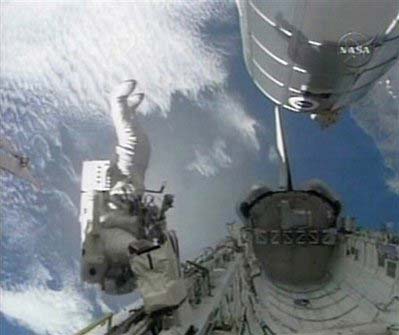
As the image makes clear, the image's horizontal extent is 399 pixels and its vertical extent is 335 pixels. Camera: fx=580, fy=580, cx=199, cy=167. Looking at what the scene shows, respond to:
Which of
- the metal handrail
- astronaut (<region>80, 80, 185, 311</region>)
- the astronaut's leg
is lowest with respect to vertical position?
the metal handrail

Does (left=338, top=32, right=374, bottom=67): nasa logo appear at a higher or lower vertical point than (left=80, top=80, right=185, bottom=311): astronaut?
higher

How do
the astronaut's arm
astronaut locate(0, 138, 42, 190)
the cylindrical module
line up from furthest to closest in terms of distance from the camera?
astronaut locate(0, 138, 42, 190) < the astronaut's arm < the cylindrical module

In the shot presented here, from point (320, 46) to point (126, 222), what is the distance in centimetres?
91

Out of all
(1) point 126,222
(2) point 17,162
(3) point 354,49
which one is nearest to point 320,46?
(3) point 354,49

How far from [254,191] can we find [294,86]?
40.5 inches

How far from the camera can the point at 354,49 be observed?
2000mm

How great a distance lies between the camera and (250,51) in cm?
242

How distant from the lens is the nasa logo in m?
1.90

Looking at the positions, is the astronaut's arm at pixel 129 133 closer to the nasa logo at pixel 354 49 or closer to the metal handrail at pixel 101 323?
the metal handrail at pixel 101 323

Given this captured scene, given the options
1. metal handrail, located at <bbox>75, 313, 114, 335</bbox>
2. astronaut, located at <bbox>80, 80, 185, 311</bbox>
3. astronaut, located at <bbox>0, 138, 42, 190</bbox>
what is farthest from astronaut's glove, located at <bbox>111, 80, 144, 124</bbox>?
metal handrail, located at <bbox>75, 313, 114, 335</bbox>

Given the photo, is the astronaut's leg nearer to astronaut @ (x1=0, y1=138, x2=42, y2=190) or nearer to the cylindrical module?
the cylindrical module

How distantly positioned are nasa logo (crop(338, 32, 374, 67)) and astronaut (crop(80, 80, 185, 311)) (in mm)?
790

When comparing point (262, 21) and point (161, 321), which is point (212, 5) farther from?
point (161, 321)

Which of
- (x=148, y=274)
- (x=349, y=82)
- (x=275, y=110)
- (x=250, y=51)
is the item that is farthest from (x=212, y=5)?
(x=148, y=274)
